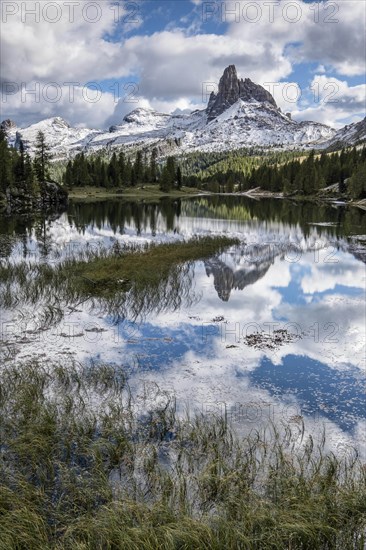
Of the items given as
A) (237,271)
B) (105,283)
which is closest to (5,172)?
(237,271)

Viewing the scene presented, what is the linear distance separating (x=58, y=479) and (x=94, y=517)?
1659 millimetres

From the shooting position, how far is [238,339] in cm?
1997

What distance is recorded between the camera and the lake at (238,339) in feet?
45.9

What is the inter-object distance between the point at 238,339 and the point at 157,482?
1108 cm

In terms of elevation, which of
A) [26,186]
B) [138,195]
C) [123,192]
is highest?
[123,192]

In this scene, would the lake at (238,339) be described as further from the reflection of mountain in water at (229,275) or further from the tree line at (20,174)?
Result: the tree line at (20,174)

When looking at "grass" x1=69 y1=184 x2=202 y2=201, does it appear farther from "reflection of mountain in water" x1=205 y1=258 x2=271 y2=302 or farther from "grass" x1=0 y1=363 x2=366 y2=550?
"grass" x1=0 y1=363 x2=366 y2=550

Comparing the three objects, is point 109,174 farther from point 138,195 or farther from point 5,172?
point 5,172

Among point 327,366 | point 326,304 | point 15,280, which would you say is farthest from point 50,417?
point 326,304

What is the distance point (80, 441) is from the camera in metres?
11.0

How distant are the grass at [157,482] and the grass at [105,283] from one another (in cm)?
991

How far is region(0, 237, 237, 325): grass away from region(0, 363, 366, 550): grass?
9.91m

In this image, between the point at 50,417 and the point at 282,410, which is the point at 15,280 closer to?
the point at 50,417

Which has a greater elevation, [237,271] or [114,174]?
[114,174]
